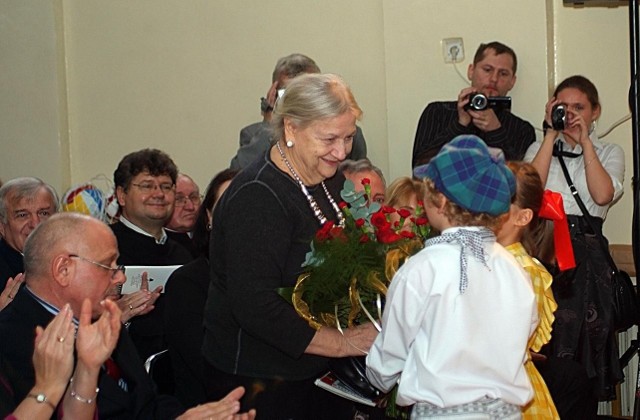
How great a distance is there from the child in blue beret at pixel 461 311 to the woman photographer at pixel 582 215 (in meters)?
1.73

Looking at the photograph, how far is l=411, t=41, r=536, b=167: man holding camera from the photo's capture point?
4.88 m

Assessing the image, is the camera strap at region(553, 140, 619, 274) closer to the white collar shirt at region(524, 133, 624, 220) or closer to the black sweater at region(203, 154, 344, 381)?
the white collar shirt at region(524, 133, 624, 220)

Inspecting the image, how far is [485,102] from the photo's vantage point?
481 cm

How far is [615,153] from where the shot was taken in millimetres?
4852

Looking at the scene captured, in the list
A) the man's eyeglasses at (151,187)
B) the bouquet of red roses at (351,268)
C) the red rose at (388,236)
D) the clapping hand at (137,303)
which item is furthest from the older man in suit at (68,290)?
the man's eyeglasses at (151,187)

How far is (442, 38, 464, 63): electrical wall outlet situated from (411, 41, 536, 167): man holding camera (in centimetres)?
17

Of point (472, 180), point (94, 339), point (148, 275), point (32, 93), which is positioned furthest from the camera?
point (32, 93)

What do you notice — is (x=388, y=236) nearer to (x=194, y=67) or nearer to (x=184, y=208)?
(x=184, y=208)

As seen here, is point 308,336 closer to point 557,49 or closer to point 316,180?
point 316,180

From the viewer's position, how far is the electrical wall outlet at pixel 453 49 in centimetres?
532

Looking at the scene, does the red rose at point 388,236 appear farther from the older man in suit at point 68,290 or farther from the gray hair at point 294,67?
the gray hair at point 294,67

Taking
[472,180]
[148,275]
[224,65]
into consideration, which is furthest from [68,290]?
[224,65]

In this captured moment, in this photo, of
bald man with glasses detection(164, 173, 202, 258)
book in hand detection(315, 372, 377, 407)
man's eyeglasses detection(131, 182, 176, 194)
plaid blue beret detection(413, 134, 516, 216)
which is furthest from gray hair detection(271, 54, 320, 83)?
plaid blue beret detection(413, 134, 516, 216)

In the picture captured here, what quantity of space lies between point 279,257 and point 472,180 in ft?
1.88
